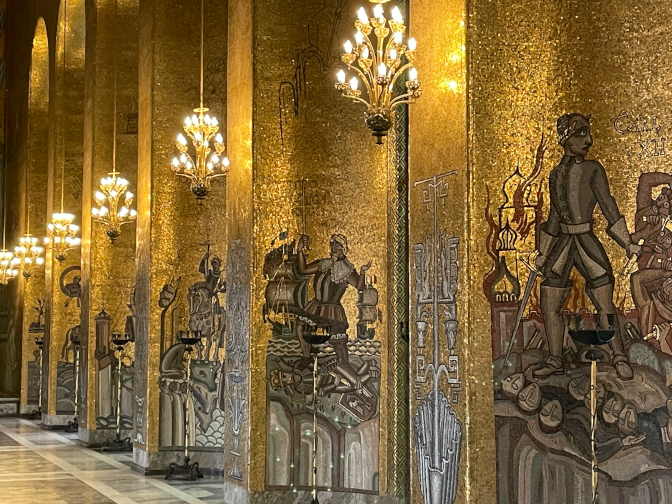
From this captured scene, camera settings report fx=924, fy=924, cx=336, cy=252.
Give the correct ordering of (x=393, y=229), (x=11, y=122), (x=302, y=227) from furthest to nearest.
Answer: (x=11, y=122), (x=302, y=227), (x=393, y=229)

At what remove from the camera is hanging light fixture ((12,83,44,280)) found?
2394 centimetres

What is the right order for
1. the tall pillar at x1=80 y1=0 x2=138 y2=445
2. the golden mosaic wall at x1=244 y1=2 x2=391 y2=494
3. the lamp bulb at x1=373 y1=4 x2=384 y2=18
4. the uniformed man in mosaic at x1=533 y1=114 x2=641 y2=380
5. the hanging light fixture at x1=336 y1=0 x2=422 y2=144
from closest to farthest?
the uniformed man in mosaic at x1=533 y1=114 x2=641 y2=380 → the hanging light fixture at x1=336 y1=0 x2=422 y2=144 → the lamp bulb at x1=373 y1=4 x2=384 y2=18 → the golden mosaic wall at x1=244 y1=2 x2=391 y2=494 → the tall pillar at x1=80 y1=0 x2=138 y2=445

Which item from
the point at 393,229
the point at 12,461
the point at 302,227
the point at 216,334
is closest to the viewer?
the point at 393,229

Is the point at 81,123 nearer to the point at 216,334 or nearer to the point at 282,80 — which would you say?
the point at 216,334

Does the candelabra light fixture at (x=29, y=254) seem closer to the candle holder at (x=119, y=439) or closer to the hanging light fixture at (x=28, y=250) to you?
the hanging light fixture at (x=28, y=250)

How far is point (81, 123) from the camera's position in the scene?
21125mm

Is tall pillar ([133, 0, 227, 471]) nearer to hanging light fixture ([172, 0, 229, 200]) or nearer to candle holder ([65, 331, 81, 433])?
hanging light fixture ([172, 0, 229, 200])

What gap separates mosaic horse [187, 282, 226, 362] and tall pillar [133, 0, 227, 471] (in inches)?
0.6

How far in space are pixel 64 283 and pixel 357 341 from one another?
11974 millimetres

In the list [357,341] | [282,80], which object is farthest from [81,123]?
[357,341]

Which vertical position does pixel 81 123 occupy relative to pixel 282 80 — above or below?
above

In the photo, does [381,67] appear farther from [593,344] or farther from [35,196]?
[35,196]

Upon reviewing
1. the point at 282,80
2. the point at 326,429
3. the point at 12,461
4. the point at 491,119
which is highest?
the point at 282,80

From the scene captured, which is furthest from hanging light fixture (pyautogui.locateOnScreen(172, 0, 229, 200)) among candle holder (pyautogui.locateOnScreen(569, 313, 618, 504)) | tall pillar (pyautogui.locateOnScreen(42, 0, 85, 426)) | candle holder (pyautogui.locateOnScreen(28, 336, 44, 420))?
candle holder (pyautogui.locateOnScreen(28, 336, 44, 420))
